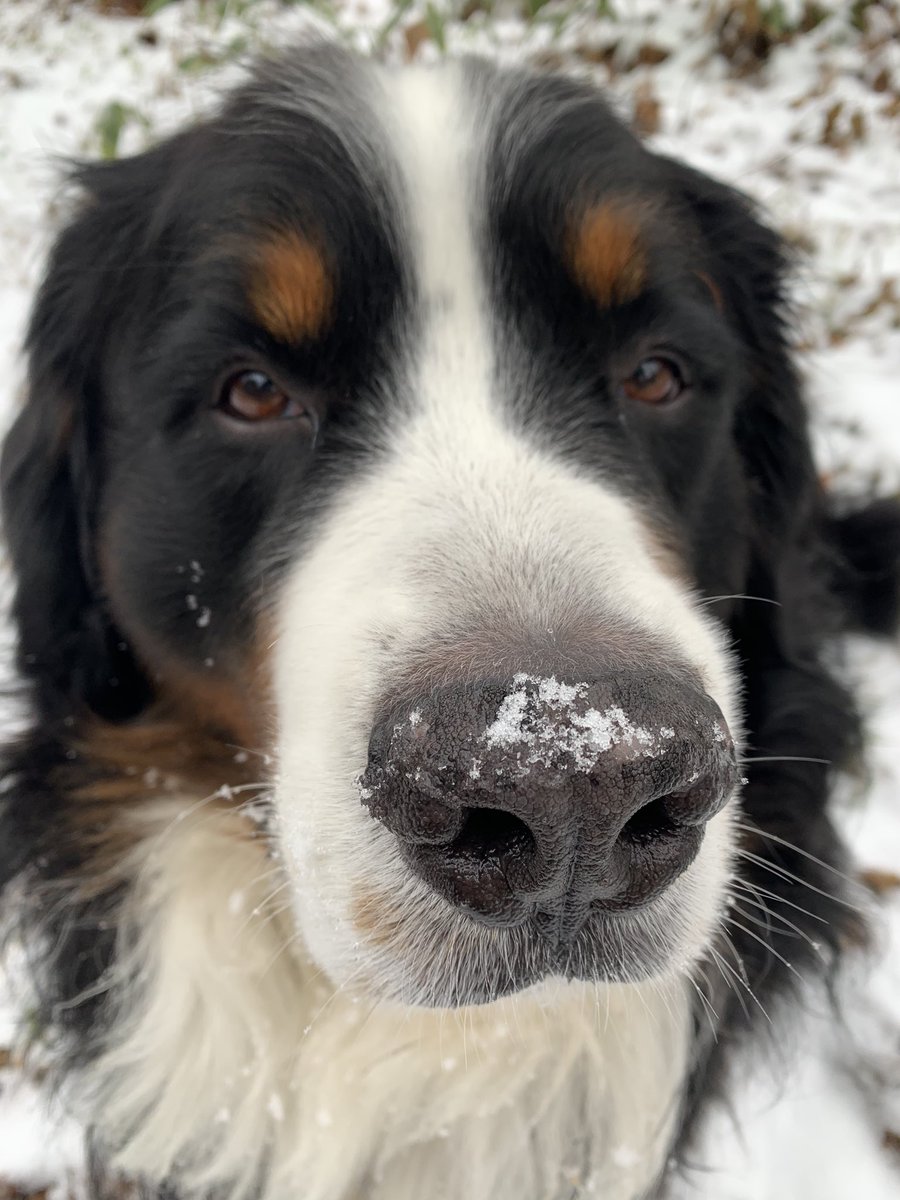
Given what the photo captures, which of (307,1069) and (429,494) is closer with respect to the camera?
(429,494)

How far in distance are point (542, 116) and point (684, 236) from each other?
0.39m

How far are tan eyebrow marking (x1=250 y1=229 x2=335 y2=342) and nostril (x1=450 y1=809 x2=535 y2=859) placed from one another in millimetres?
988

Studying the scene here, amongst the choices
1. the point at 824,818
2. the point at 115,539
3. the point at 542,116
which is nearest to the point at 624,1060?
the point at 824,818

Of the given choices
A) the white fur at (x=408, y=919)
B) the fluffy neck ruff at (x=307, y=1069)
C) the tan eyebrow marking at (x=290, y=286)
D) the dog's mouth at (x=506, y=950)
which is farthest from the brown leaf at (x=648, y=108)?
the dog's mouth at (x=506, y=950)

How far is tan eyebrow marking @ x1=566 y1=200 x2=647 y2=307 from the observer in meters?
1.92

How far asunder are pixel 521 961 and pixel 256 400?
3.63 ft

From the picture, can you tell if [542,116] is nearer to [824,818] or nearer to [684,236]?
[684,236]

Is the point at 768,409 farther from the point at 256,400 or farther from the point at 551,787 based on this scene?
the point at 551,787

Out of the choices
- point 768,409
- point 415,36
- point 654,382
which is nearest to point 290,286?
point 654,382

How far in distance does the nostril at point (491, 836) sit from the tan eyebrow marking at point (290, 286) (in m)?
0.99

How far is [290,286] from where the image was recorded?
6.10 feet

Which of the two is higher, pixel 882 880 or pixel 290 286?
pixel 290 286

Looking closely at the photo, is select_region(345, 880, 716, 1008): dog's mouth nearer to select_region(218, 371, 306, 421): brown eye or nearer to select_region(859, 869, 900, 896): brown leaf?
select_region(218, 371, 306, 421): brown eye

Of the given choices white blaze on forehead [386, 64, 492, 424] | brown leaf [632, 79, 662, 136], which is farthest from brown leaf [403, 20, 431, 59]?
white blaze on forehead [386, 64, 492, 424]
